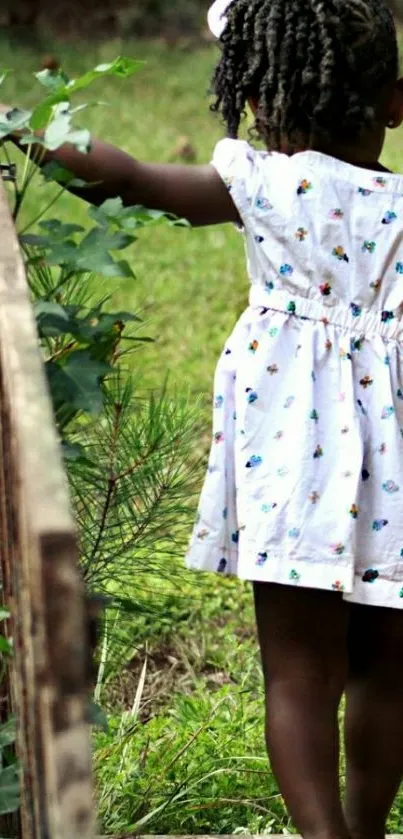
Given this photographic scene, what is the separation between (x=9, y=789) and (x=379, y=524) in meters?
0.72

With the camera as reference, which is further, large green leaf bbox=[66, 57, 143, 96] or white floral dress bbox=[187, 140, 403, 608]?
white floral dress bbox=[187, 140, 403, 608]

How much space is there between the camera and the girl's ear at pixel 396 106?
6.67 ft

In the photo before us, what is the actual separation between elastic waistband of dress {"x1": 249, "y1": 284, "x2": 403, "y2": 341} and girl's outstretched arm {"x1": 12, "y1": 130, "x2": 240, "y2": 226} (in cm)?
12

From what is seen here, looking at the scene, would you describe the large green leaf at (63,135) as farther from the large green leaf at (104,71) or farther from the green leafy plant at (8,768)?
the green leafy plant at (8,768)

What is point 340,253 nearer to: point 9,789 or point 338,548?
point 338,548

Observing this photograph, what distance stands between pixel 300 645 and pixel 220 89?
0.76 meters

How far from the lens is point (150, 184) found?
6.40 ft

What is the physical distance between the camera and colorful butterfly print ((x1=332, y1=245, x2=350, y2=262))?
1965 mm

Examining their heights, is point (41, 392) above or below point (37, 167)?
below

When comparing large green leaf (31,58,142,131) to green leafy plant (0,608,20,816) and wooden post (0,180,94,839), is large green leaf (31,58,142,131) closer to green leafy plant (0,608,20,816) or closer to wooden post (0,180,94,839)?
wooden post (0,180,94,839)

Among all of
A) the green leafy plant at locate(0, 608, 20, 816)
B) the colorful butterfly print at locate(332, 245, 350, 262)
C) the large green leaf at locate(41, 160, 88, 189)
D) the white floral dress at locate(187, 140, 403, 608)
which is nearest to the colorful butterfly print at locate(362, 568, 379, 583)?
the white floral dress at locate(187, 140, 403, 608)

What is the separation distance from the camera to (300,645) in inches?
78.9

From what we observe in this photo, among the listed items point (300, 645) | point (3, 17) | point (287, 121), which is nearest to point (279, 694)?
point (300, 645)

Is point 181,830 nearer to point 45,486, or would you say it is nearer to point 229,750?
point 229,750
